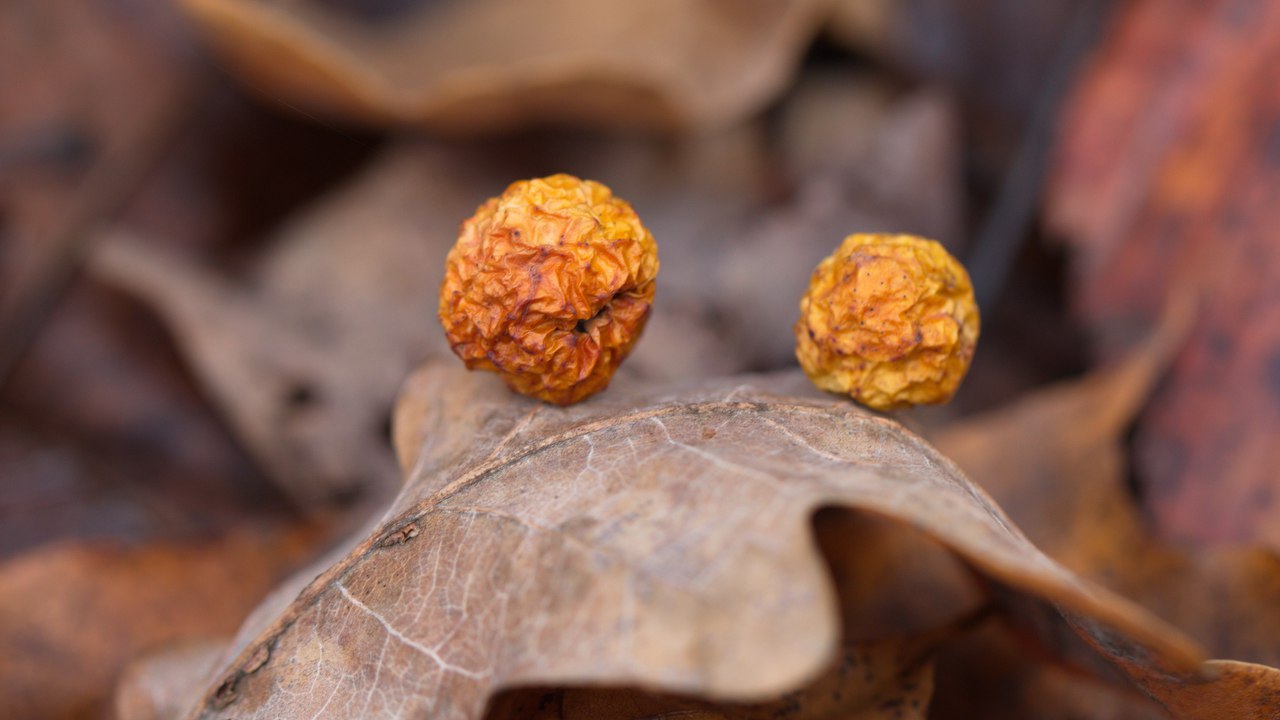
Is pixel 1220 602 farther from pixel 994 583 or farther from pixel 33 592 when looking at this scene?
pixel 33 592

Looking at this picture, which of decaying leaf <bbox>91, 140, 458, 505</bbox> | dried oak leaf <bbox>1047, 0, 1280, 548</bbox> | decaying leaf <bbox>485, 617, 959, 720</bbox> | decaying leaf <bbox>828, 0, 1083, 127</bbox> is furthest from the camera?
decaying leaf <bbox>828, 0, 1083, 127</bbox>

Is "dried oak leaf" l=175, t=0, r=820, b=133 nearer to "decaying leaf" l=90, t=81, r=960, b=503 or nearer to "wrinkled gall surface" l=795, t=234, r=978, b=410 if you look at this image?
"decaying leaf" l=90, t=81, r=960, b=503

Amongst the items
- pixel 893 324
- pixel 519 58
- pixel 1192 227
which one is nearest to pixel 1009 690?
pixel 893 324

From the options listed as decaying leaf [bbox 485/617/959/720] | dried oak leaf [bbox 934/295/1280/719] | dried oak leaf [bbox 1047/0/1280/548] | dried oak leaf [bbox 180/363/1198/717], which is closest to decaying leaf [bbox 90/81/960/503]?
dried oak leaf [bbox 1047/0/1280/548]

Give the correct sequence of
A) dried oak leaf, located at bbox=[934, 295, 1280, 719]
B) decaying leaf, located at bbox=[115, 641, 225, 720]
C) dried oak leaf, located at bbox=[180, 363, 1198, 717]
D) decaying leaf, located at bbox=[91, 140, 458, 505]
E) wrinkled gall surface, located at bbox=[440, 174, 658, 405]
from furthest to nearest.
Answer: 1. decaying leaf, located at bbox=[91, 140, 458, 505]
2. dried oak leaf, located at bbox=[934, 295, 1280, 719]
3. decaying leaf, located at bbox=[115, 641, 225, 720]
4. wrinkled gall surface, located at bbox=[440, 174, 658, 405]
5. dried oak leaf, located at bbox=[180, 363, 1198, 717]

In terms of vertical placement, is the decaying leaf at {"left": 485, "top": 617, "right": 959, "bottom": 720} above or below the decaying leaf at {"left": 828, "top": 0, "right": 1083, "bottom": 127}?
below

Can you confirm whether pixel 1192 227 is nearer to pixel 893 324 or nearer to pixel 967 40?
pixel 967 40

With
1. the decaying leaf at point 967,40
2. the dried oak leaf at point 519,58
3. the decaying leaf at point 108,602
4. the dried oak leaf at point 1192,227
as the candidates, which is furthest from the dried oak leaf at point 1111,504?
the decaying leaf at point 108,602
